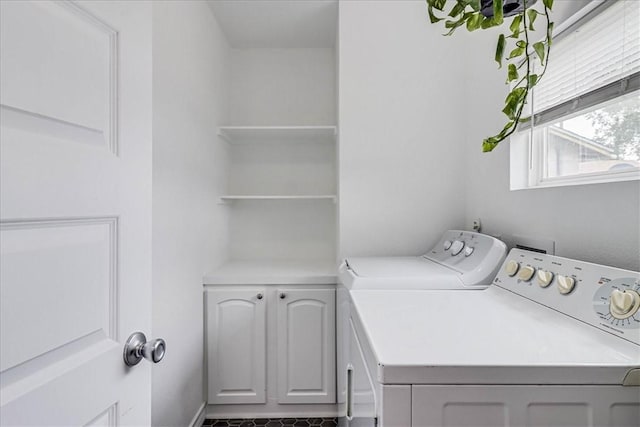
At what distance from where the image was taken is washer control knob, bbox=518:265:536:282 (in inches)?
44.3

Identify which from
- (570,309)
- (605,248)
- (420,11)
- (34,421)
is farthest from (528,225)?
(34,421)

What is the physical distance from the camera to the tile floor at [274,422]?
6.45 feet

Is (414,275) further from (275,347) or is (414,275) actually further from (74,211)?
(74,211)

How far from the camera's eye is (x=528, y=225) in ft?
4.58

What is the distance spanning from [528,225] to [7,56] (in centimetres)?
163

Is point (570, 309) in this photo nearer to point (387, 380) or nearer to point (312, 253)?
point (387, 380)

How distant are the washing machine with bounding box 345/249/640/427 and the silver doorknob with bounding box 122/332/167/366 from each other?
50 cm

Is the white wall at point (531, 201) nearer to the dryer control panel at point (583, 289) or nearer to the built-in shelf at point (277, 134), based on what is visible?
the dryer control panel at point (583, 289)

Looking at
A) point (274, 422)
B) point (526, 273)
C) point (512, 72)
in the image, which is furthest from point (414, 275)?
point (274, 422)

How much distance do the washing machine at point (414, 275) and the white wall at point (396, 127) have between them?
0.90 feet

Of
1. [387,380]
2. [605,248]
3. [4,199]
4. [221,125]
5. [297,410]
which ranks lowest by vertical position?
[297,410]

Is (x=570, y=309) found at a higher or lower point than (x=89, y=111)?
lower

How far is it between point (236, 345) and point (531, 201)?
170 cm

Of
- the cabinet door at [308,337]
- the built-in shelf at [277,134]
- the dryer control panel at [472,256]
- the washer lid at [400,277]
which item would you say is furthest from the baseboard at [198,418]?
the built-in shelf at [277,134]
